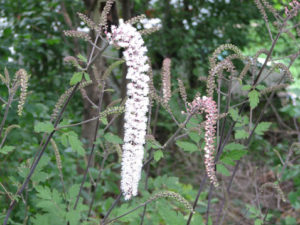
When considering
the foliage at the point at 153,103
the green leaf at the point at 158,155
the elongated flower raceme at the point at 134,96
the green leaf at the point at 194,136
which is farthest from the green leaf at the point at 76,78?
the foliage at the point at 153,103

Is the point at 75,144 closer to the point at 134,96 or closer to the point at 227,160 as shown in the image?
the point at 134,96

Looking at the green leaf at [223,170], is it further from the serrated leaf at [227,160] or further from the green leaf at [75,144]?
the green leaf at [75,144]

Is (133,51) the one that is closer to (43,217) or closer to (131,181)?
(131,181)

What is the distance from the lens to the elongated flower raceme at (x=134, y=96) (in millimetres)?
1662

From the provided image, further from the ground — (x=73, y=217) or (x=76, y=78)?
(x=76, y=78)

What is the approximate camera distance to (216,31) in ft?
16.4

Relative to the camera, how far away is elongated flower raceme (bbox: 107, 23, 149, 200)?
166cm

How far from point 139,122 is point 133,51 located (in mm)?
317

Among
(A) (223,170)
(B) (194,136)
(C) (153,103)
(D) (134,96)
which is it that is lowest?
(C) (153,103)

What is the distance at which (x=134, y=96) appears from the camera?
1683 millimetres

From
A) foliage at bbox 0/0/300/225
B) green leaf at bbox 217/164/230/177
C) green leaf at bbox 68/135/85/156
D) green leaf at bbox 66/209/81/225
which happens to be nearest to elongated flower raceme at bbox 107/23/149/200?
green leaf at bbox 68/135/85/156

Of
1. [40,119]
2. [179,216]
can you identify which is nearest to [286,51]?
[40,119]

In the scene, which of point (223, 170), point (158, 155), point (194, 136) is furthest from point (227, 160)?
point (158, 155)

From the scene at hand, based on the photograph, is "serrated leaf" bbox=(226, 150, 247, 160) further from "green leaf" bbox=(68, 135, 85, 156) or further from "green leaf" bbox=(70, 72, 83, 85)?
"green leaf" bbox=(70, 72, 83, 85)
